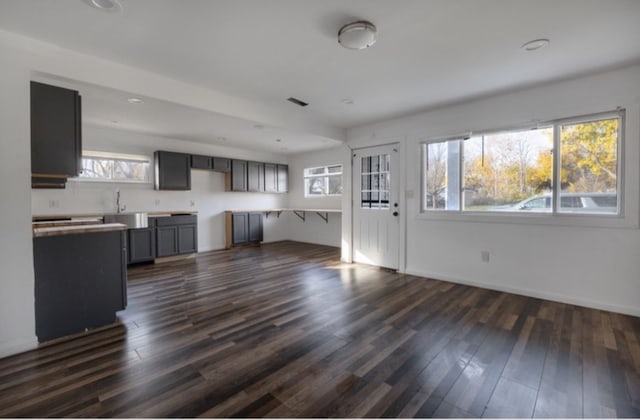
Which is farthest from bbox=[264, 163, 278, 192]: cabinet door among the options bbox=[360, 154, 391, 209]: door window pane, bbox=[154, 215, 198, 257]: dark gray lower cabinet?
bbox=[360, 154, 391, 209]: door window pane

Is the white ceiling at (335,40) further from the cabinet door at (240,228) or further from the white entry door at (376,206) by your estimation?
the cabinet door at (240,228)

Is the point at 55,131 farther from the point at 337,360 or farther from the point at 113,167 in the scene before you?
the point at 113,167

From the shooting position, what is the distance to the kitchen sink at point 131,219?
14.9 ft

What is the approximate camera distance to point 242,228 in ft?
22.1

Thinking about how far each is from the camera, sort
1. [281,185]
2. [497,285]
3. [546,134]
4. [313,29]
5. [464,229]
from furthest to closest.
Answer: [281,185] < [464,229] < [497,285] < [546,134] < [313,29]

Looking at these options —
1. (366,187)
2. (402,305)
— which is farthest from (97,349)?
(366,187)

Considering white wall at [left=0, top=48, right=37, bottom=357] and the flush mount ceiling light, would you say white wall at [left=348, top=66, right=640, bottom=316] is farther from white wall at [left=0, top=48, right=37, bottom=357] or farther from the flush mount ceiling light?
white wall at [left=0, top=48, right=37, bottom=357]

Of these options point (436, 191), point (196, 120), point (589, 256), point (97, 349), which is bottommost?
point (97, 349)

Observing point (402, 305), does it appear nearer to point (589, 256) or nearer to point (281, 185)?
point (589, 256)

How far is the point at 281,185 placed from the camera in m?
7.66

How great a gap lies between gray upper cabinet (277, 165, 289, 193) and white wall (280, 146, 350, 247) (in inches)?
4.4

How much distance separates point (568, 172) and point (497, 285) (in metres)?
1.53

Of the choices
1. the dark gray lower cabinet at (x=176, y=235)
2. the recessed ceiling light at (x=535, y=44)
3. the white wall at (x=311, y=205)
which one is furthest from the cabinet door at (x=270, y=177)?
the recessed ceiling light at (x=535, y=44)

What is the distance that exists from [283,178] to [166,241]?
3.45 meters
